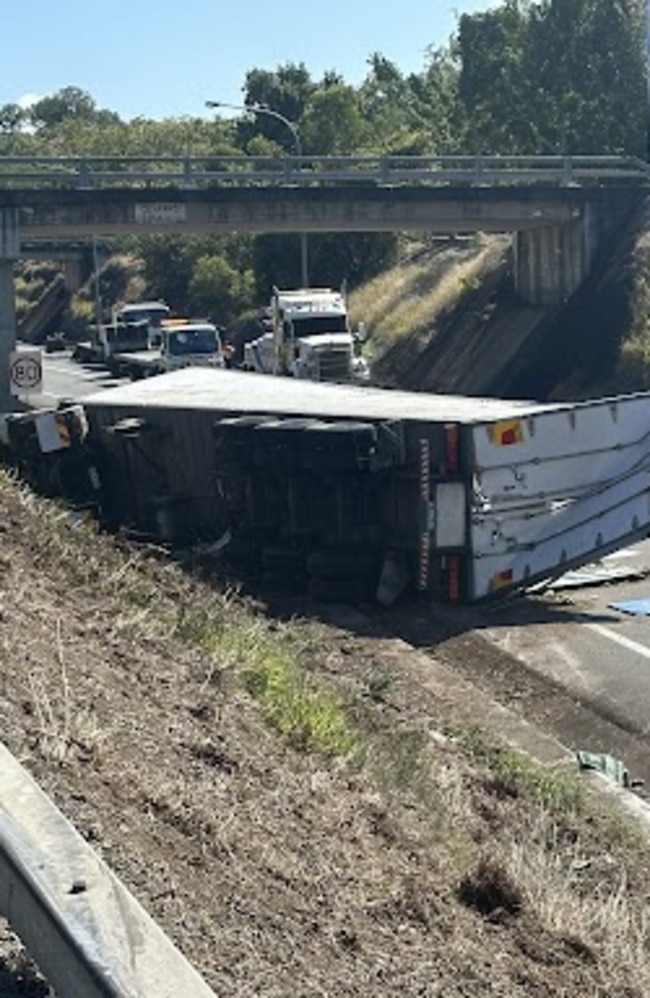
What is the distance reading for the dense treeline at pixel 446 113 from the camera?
51.6 m

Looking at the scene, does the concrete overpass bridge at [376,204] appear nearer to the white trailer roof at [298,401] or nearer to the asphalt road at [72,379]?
the asphalt road at [72,379]

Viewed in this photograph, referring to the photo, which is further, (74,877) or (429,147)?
(429,147)

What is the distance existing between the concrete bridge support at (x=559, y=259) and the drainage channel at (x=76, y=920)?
1443 inches

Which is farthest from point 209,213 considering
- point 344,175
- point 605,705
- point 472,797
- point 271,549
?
A: point 472,797

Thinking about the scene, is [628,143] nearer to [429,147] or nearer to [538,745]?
[429,147]

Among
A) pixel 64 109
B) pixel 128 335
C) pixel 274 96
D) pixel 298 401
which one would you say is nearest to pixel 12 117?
pixel 64 109

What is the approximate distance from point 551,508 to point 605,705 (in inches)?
145

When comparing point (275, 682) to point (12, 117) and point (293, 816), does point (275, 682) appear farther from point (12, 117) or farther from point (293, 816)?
point (12, 117)

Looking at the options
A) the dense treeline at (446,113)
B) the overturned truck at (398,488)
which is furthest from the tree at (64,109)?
the overturned truck at (398,488)

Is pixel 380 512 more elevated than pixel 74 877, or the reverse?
pixel 74 877

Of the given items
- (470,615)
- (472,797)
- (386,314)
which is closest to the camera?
(472,797)

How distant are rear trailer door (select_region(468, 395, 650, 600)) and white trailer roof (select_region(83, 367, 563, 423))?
0.29 metres

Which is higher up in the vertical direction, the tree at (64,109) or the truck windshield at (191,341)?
the tree at (64,109)

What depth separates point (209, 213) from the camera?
3984cm
